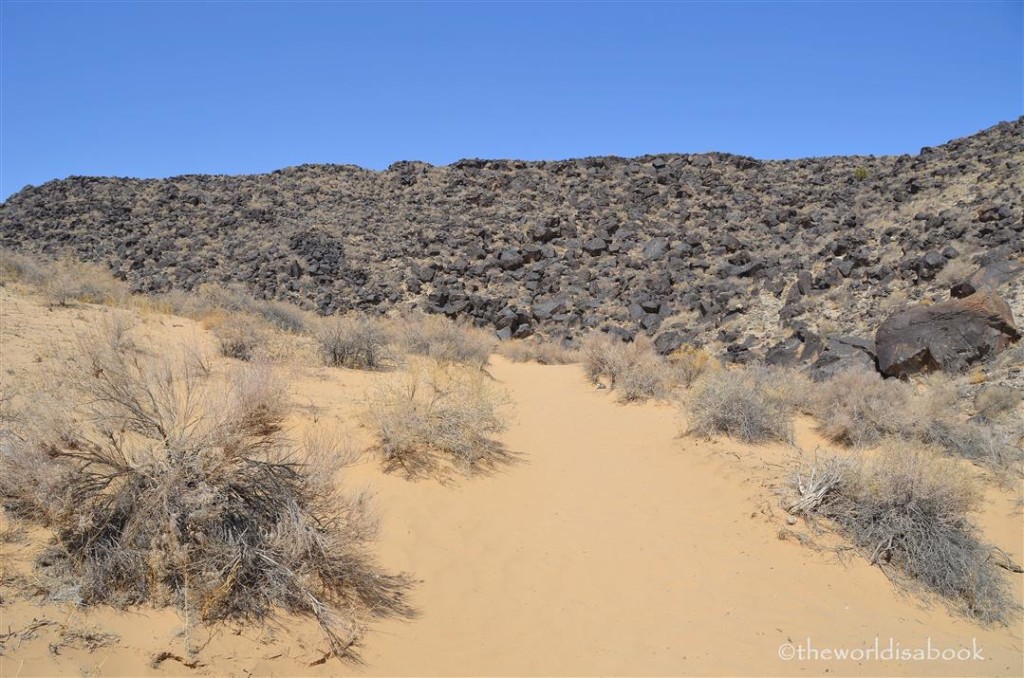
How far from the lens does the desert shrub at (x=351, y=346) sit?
11594 millimetres

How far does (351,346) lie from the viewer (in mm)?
11766

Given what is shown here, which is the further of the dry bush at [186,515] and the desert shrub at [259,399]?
the desert shrub at [259,399]

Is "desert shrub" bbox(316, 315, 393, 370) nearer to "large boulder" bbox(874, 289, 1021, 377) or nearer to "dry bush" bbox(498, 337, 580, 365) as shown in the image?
"dry bush" bbox(498, 337, 580, 365)

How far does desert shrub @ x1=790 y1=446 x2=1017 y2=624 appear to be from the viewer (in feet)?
18.1

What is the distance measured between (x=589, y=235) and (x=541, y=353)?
15.0 meters

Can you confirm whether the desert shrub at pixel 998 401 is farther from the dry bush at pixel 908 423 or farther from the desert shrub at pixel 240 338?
the desert shrub at pixel 240 338

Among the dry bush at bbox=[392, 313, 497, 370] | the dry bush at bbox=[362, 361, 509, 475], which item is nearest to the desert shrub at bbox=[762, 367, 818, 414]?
the dry bush at bbox=[362, 361, 509, 475]

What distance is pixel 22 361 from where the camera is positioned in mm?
7102

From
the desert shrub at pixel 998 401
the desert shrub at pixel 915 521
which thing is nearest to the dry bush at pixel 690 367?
the desert shrub at pixel 998 401

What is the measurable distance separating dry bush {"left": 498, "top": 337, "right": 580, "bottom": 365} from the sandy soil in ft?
38.3

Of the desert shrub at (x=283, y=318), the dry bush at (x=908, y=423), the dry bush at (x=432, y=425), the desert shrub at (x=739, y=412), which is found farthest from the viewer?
the desert shrub at (x=283, y=318)

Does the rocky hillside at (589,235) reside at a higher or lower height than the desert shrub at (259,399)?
higher

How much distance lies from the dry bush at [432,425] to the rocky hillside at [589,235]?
12.1 metres

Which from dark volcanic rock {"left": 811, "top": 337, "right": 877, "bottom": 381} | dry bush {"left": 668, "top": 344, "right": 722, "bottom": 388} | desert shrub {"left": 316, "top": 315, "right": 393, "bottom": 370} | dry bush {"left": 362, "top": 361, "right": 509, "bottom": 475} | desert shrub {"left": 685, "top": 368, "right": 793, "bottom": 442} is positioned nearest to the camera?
dry bush {"left": 362, "top": 361, "right": 509, "bottom": 475}
